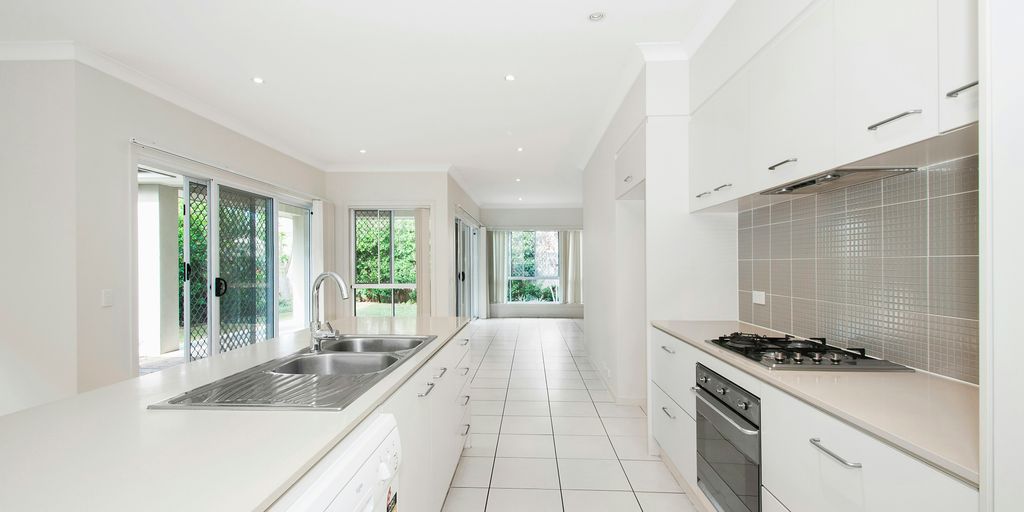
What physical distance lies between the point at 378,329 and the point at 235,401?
1242mm

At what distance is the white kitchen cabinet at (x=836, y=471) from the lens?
2.82ft

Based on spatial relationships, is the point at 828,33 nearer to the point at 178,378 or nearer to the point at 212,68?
the point at 178,378

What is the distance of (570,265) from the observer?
977cm

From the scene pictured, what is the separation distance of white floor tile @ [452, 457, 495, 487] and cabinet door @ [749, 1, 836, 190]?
205cm

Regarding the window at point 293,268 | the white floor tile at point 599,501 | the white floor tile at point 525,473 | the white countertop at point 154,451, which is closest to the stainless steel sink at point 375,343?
the white countertop at point 154,451

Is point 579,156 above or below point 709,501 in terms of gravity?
above

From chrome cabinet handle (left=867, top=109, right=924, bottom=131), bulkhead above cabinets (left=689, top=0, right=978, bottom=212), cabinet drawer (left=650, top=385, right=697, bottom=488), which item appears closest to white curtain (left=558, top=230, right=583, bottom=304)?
cabinet drawer (left=650, top=385, right=697, bottom=488)

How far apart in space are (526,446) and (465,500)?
721 millimetres

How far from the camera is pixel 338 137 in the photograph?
467 centimetres

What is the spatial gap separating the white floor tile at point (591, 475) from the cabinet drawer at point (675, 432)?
30cm

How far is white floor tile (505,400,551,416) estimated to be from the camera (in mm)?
3406

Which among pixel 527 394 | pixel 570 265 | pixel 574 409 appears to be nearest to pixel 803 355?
pixel 574 409

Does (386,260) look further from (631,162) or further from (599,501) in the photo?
(599,501)

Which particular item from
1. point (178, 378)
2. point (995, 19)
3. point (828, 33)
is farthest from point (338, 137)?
point (995, 19)
